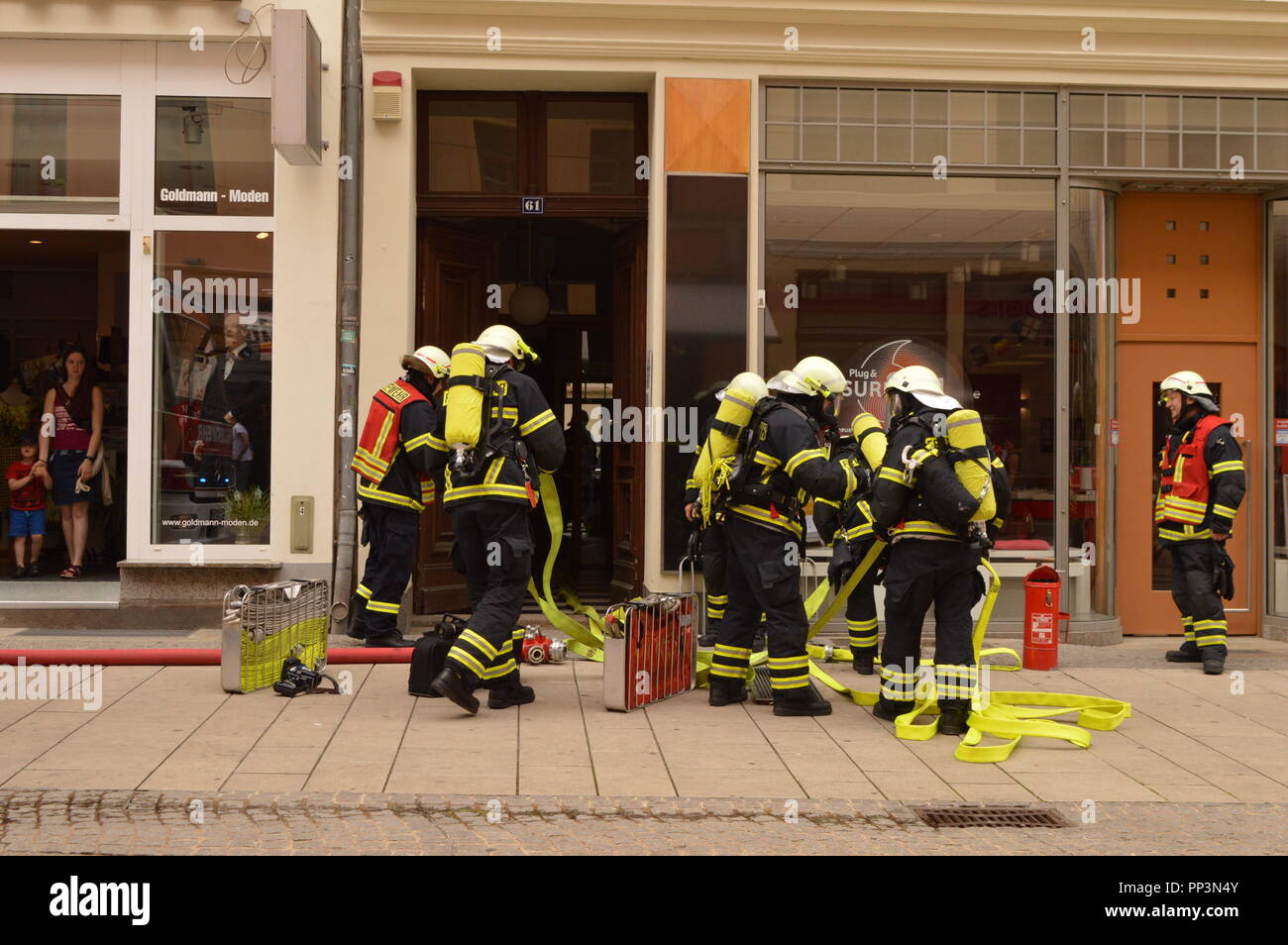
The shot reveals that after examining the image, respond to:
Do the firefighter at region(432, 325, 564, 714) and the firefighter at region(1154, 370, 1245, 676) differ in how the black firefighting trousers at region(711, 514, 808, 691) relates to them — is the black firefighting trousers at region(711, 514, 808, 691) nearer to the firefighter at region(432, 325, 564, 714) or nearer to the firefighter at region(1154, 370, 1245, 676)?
the firefighter at region(432, 325, 564, 714)

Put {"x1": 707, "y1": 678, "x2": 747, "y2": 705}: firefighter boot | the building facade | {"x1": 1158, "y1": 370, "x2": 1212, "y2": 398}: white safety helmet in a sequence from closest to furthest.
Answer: {"x1": 707, "y1": 678, "x2": 747, "y2": 705}: firefighter boot
{"x1": 1158, "y1": 370, "x2": 1212, "y2": 398}: white safety helmet
the building facade

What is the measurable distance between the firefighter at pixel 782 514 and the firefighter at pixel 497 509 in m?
1.14

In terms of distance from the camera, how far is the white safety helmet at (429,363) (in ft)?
31.3

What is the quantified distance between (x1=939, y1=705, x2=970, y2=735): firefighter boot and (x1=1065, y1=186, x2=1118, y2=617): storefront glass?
12.6 ft

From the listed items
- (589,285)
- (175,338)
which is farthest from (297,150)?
(589,285)

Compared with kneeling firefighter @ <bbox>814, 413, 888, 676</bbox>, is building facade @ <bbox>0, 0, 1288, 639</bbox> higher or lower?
higher

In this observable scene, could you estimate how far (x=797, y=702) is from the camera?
26.9 ft

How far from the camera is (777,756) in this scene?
721cm

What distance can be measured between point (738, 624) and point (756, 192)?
419 cm

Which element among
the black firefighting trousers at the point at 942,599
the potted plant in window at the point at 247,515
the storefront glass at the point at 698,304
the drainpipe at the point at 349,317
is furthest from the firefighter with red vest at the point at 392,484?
the black firefighting trousers at the point at 942,599

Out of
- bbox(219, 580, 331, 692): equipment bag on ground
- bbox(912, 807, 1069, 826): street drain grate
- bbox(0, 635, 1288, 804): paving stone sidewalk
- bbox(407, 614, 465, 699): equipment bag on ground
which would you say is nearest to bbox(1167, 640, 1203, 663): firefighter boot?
bbox(0, 635, 1288, 804): paving stone sidewalk

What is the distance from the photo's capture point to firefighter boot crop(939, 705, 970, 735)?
7.81 meters

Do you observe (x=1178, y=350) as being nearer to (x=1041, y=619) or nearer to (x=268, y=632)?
(x=1041, y=619)

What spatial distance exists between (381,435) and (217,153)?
3.18m
